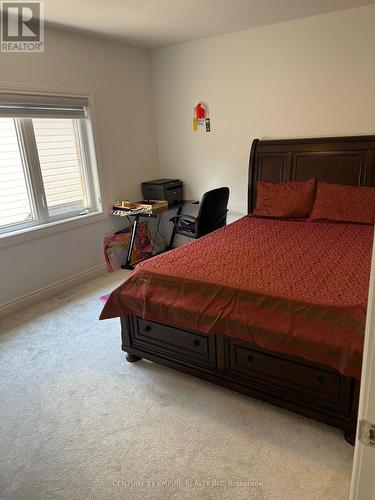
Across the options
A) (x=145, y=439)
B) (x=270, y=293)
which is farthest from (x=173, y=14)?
(x=145, y=439)

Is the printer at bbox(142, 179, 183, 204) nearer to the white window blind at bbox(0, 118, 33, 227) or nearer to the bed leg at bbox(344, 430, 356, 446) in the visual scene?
the white window blind at bbox(0, 118, 33, 227)

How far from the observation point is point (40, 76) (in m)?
3.14

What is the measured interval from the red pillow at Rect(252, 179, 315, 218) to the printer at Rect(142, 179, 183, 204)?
1.16m

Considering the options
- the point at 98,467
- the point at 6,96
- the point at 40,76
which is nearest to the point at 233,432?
the point at 98,467

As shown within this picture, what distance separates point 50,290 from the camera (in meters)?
3.48

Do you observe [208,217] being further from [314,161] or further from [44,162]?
[44,162]

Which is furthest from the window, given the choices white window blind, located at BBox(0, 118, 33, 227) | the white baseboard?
the white baseboard

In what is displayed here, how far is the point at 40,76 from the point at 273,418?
3.25 meters

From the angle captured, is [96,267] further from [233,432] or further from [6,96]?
[233,432]

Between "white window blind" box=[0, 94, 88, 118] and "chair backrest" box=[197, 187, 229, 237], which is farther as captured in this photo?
"chair backrest" box=[197, 187, 229, 237]

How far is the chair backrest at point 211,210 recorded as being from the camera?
348cm

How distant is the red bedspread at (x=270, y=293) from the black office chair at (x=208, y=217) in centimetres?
83

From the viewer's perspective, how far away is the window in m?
3.09

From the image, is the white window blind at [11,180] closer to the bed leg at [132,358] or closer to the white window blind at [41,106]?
the white window blind at [41,106]
